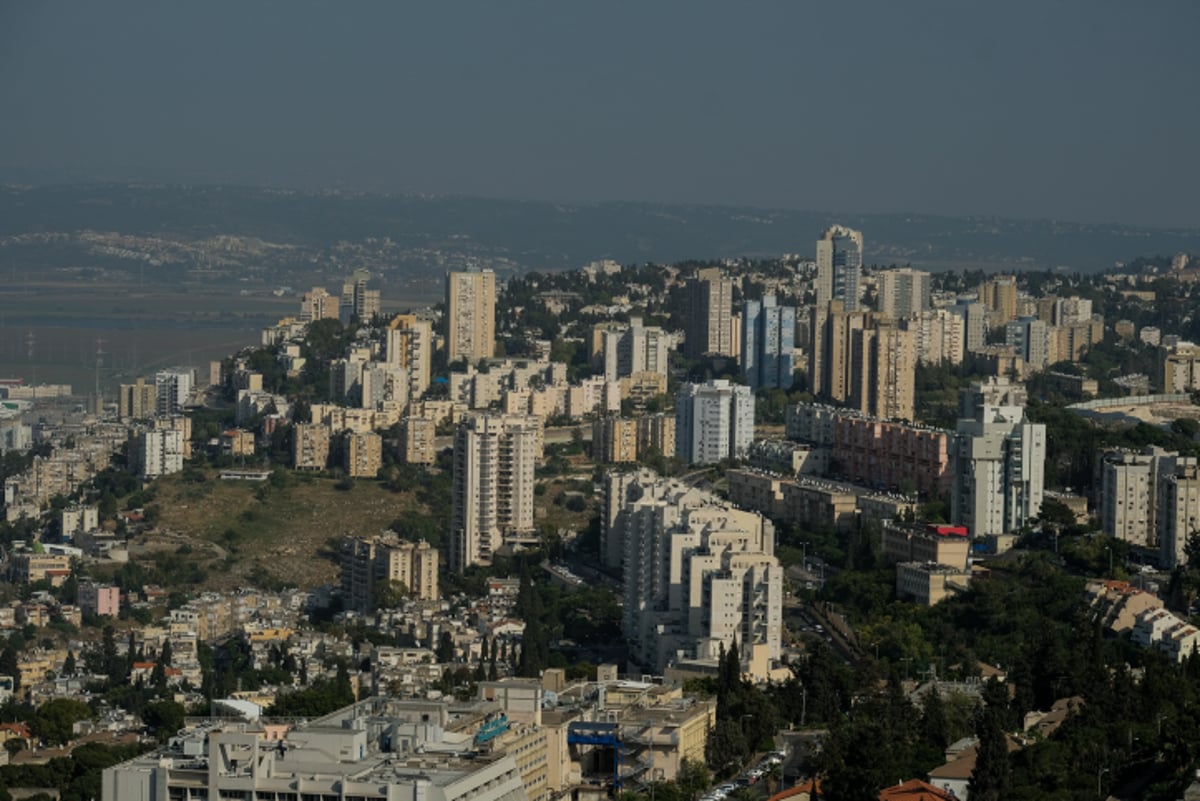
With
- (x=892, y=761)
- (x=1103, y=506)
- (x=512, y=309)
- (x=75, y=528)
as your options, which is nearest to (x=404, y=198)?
(x=512, y=309)

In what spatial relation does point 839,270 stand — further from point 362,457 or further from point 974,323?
point 362,457

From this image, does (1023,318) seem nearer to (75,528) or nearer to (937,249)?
(75,528)

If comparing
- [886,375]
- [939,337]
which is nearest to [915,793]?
[886,375]

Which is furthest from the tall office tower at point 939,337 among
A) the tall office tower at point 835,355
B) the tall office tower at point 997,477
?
the tall office tower at point 997,477

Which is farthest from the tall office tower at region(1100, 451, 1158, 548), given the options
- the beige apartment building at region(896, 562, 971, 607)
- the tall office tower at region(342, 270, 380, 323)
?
the tall office tower at region(342, 270, 380, 323)

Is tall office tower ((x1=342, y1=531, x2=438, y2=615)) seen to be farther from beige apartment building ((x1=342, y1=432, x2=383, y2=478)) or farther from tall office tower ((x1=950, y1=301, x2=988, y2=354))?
tall office tower ((x1=950, y1=301, x2=988, y2=354))

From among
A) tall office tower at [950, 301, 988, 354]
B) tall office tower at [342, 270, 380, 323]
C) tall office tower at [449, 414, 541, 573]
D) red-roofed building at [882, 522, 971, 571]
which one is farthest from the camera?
tall office tower at [342, 270, 380, 323]

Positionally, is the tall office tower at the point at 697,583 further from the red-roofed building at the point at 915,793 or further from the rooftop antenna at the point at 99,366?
the rooftop antenna at the point at 99,366
